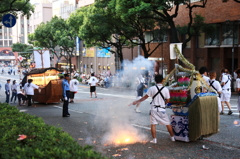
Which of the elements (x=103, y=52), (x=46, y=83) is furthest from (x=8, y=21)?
(x=103, y=52)

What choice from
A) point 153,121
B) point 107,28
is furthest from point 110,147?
point 107,28

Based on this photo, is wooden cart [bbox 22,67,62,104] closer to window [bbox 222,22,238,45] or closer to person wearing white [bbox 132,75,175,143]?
person wearing white [bbox 132,75,175,143]

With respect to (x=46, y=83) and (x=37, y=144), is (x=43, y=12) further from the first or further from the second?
(x=37, y=144)

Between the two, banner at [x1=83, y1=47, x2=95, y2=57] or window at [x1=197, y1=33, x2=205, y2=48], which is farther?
banner at [x1=83, y1=47, x2=95, y2=57]

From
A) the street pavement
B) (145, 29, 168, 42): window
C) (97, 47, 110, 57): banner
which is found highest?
(145, 29, 168, 42): window

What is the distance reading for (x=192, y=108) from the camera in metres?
8.77

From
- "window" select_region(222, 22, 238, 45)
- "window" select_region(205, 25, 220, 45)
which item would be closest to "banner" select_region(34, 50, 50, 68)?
"window" select_region(205, 25, 220, 45)

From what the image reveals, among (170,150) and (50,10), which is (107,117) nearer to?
(170,150)

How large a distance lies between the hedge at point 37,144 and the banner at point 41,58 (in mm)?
22078

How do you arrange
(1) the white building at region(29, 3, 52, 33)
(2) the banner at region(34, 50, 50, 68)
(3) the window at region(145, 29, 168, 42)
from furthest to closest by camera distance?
(1) the white building at region(29, 3, 52, 33)
(3) the window at region(145, 29, 168, 42)
(2) the banner at region(34, 50, 50, 68)

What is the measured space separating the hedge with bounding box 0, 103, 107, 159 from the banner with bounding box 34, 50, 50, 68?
72.4 feet

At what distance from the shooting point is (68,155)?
4320 millimetres

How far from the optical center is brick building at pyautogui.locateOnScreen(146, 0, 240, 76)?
30.7 m

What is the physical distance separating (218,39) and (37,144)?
30.2m
